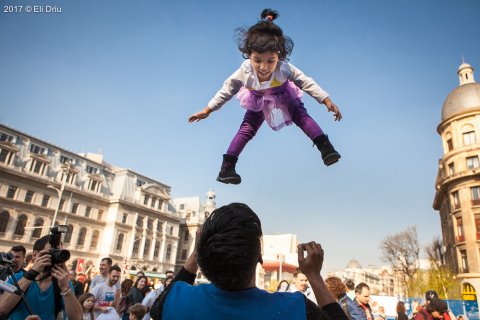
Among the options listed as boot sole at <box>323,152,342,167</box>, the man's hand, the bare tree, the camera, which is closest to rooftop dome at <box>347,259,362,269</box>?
the bare tree

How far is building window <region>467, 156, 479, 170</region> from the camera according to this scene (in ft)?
111

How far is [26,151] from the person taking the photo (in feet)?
130

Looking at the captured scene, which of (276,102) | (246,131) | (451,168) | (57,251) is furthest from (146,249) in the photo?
(276,102)

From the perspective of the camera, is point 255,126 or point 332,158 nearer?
point 332,158

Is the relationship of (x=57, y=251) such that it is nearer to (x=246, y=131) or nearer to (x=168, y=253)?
(x=246, y=131)

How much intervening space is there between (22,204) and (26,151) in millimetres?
6279

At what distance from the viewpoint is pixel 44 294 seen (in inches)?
137

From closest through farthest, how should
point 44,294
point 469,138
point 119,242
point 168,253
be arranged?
point 44,294, point 469,138, point 119,242, point 168,253

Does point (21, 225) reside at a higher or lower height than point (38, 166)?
lower

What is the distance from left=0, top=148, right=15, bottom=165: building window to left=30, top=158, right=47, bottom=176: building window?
2.49m

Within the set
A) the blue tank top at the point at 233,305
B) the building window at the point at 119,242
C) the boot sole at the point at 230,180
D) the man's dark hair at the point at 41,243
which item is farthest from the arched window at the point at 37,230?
the blue tank top at the point at 233,305

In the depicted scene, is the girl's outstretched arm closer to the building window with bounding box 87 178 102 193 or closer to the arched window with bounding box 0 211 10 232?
the arched window with bounding box 0 211 10 232

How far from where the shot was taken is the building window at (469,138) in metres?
34.4

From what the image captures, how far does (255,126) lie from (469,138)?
39.0 m
